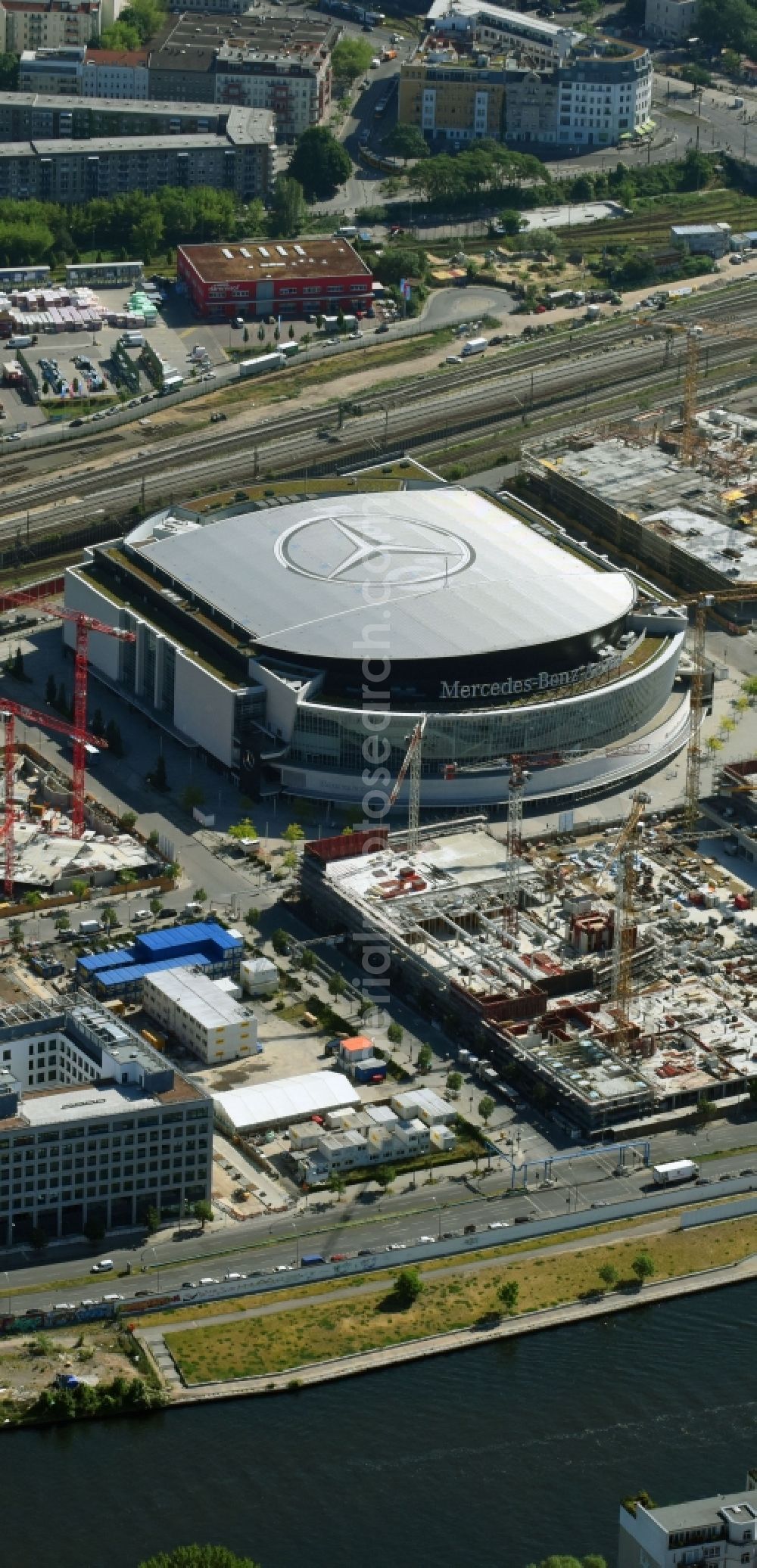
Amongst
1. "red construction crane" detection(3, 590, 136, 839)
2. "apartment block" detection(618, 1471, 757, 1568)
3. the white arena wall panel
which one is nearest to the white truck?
"apartment block" detection(618, 1471, 757, 1568)

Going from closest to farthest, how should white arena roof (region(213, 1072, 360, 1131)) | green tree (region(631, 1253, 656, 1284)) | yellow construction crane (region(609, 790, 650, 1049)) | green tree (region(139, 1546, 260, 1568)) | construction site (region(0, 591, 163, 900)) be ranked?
green tree (region(139, 1546, 260, 1568)) < green tree (region(631, 1253, 656, 1284)) < white arena roof (region(213, 1072, 360, 1131)) < yellow construction crane (region(609, 790, 650, 1049)) < construction site (region(0, 591, 163, 900))

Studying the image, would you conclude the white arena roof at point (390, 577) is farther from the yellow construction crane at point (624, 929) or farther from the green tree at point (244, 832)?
the yellow construction crane at point (624, 929)

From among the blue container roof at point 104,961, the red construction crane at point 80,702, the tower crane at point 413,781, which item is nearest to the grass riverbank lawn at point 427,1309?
the blue container roof at point 104,961

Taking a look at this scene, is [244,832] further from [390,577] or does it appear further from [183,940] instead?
[390,577]

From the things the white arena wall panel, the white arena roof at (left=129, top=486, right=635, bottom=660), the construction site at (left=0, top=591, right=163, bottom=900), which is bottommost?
the construction site at (left=0, top=591, right=163, bottom=900)

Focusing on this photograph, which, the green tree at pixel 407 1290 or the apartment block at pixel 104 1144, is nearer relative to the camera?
the green tree at pixel 407 1290

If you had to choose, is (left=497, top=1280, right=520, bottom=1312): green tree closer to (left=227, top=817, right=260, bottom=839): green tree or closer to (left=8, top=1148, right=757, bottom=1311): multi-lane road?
(left=8, top=1148, right=757, bottom=1311): multi-lane road

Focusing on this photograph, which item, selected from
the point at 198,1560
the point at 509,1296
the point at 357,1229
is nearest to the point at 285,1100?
the point at 357,1229
